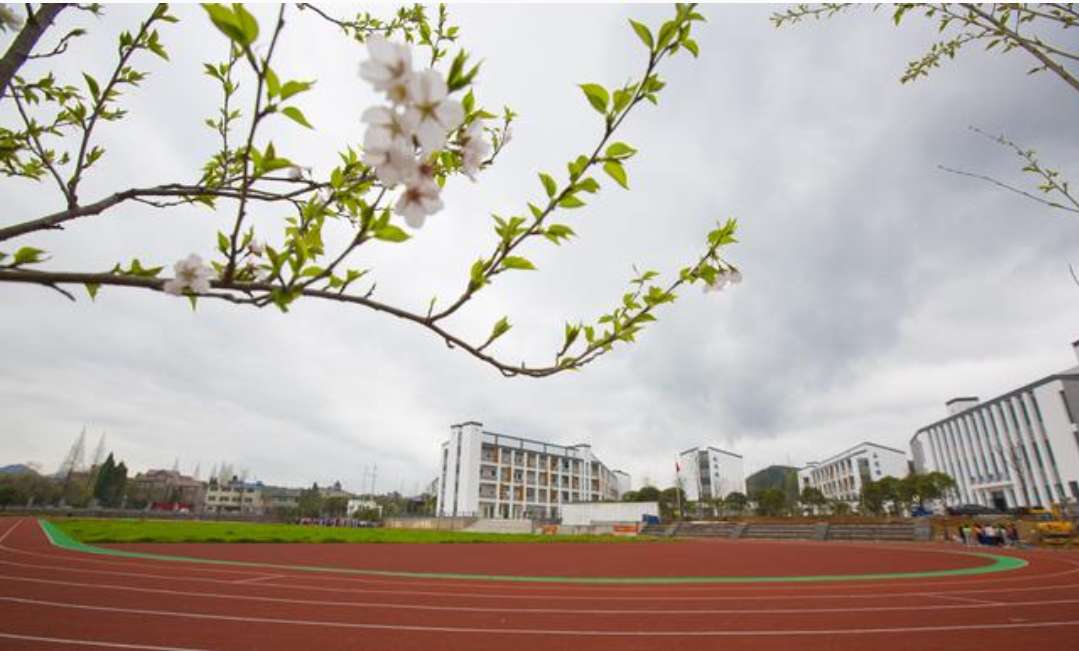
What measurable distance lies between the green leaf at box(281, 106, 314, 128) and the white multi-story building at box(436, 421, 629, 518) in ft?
198

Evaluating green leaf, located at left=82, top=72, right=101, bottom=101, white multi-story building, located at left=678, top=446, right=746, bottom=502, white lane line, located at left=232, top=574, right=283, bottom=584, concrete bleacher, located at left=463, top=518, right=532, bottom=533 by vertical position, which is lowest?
concrete bleacher, located at left=463, top=518, right=532, bottom=533

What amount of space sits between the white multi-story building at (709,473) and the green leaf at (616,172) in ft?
294

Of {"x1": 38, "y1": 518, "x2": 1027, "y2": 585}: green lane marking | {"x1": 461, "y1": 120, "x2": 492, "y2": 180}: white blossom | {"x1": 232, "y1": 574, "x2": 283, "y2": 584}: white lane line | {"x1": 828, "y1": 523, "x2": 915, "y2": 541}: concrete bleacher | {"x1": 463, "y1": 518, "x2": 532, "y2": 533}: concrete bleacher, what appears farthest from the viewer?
{"x1": 463, "y1": 518, "x2": 532, "y2": 533}: concrete bleacher

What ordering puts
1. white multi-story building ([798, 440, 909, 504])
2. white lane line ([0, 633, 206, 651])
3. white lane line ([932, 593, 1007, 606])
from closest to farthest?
1. white lane line ([0, 633, 206, 651])
2. white lane line ([932, 593, 1007, 606])
3. white multi-story building ([798, 440, 909, 504])

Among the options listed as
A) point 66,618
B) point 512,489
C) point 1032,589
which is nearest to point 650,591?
point 1032,589

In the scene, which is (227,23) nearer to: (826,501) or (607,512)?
(607,512)

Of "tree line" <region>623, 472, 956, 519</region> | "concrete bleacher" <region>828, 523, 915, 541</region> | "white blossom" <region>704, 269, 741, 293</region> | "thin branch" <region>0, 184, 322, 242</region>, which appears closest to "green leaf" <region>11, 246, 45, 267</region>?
"thin branch" <region>0, 184, 322, 242</region>

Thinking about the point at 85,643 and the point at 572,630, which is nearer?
the point at 85,643

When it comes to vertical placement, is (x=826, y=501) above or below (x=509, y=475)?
below

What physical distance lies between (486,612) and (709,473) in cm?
8694

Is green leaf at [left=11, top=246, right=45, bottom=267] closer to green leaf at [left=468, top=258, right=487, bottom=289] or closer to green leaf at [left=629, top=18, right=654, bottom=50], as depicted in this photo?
green leaf at [left=468, top=258, right=487, bottom=289]

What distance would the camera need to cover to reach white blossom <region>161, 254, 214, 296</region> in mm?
1176

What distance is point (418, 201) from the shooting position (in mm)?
1109

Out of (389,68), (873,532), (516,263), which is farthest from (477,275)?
(873,532)
